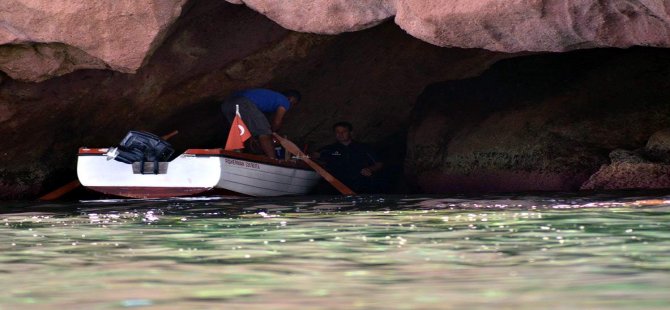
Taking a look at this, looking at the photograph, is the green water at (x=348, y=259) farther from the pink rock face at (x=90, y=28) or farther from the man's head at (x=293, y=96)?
the man's head at (x=293, y=96)

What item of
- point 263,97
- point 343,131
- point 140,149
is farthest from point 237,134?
point 343,131

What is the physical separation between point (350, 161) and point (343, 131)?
46 centimetres

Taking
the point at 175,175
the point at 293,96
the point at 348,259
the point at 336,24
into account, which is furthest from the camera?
the point at 293,96

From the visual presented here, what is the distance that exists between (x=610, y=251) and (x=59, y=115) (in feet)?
33.0

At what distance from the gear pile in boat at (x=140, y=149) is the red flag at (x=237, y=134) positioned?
799mm

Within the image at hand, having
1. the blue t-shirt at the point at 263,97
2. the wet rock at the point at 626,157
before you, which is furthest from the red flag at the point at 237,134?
the wet rock at the point at 626,157

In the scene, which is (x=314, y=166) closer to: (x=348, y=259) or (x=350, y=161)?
(x=350, y=161)

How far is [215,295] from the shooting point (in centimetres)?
445

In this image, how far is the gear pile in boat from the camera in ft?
46.2

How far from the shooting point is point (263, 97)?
1527cm

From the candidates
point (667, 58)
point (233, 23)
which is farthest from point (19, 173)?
point (667, 58)

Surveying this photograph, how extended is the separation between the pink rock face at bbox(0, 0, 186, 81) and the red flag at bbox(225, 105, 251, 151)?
2355mm

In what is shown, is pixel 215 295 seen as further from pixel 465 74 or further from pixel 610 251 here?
pixel 465 74

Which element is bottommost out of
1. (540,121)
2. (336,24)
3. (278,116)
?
(540,121)
